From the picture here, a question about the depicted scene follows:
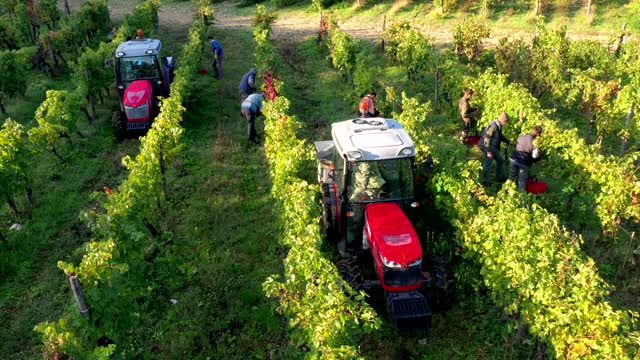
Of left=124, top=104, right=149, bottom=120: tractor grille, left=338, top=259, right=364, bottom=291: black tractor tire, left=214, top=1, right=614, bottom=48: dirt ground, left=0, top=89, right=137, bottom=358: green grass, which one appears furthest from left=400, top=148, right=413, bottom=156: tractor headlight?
left=214, top=1, right=614, bottom=48: dirt ground

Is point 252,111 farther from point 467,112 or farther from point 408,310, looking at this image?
point 408,310

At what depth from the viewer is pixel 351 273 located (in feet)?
21.7

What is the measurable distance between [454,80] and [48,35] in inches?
553

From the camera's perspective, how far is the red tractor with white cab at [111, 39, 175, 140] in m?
11.9

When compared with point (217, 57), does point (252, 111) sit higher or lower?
lower

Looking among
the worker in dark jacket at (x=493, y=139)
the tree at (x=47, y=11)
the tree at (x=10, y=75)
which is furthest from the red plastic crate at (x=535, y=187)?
the tree at (x=47, y=11)

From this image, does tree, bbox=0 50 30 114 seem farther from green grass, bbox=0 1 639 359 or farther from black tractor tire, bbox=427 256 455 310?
black tractor tire, bbox=427 256 455 310

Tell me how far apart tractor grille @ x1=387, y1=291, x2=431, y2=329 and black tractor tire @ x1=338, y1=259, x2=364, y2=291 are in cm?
48

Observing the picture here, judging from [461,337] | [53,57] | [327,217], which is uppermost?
[53,57]

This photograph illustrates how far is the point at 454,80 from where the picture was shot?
12.4 meters

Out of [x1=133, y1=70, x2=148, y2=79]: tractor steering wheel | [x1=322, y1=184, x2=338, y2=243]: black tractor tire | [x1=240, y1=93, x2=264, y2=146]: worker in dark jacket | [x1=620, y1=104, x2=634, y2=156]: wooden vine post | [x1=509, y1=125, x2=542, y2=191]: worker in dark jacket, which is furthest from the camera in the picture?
[x1=133, y1=70, x2=148, y2=79]: tractor steering wheel

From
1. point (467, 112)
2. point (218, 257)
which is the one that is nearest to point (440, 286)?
point (218, 257)

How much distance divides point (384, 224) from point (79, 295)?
12.3 feet

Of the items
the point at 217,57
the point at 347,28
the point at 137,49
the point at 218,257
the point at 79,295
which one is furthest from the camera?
the point at 347,28
